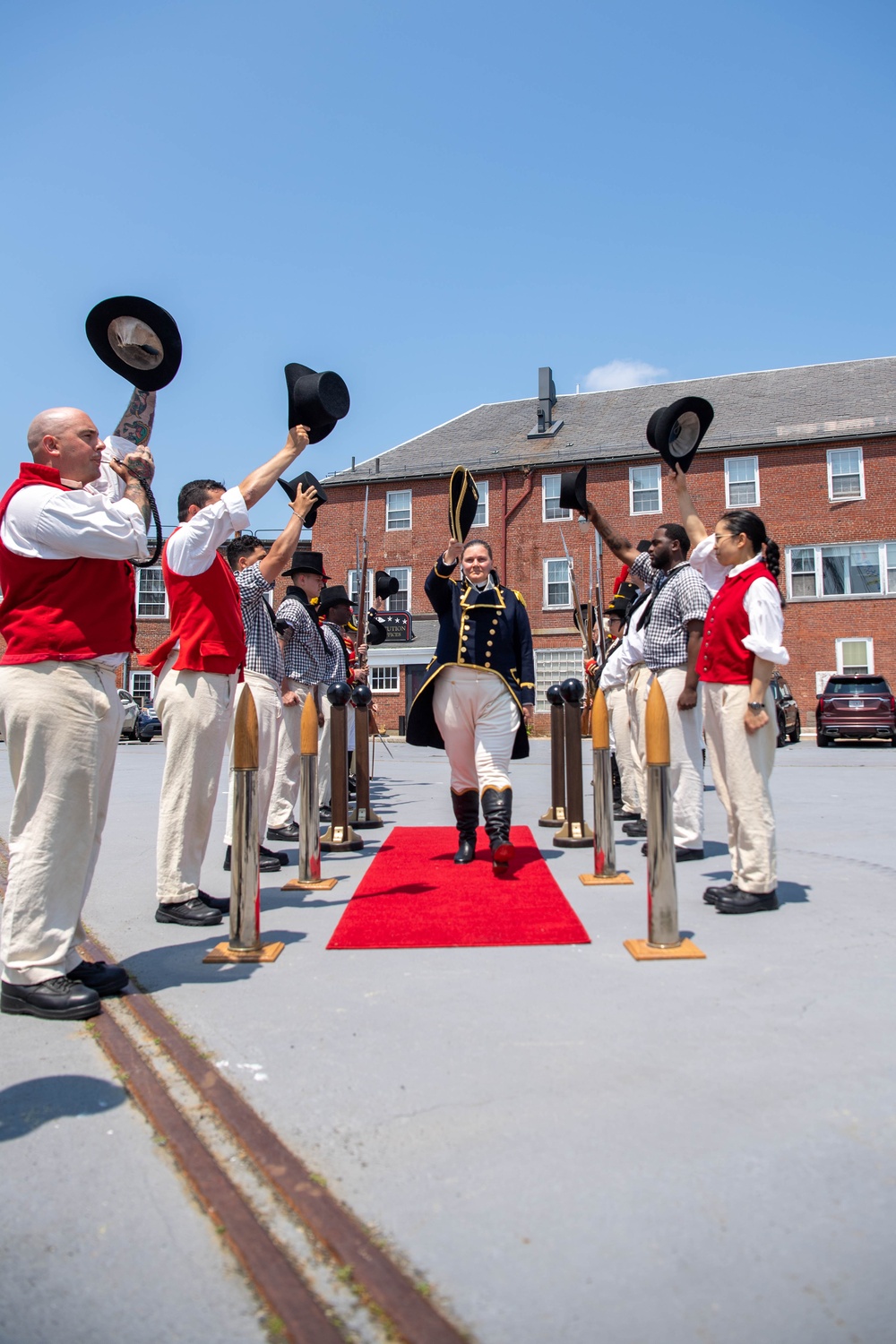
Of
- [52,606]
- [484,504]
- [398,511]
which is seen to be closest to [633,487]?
[484,504]

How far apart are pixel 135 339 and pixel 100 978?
9.13 feet

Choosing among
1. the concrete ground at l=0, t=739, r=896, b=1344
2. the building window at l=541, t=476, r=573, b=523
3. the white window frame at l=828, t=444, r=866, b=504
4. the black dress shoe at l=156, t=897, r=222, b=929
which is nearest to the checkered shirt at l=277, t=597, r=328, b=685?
the black dress shoe at l=156, t=897, r=222, b=929

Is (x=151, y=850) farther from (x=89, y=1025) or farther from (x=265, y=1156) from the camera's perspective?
(x=265, y=1156)

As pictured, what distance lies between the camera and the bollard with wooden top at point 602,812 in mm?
5074

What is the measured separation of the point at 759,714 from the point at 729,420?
105 feet

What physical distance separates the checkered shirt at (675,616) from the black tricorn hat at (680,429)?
31.8 inches

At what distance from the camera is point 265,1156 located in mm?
2104

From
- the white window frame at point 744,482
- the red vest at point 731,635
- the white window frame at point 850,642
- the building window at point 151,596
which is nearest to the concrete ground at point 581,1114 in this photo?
the red vest at point 731,635

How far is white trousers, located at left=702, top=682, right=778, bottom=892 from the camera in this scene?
4.54 meters

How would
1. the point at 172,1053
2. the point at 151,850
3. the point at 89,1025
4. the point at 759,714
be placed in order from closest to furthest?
the point at 172,1053
the point at 89,1025
the point at 759,714
the point at 151,850

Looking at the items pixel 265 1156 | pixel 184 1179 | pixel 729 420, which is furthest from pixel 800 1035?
pixel 729 420

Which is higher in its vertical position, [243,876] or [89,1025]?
[243,876]

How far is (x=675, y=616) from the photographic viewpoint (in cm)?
623

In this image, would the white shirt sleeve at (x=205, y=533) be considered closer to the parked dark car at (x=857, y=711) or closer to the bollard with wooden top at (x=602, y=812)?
the bollard with wooden top at (x=602, y=812)
